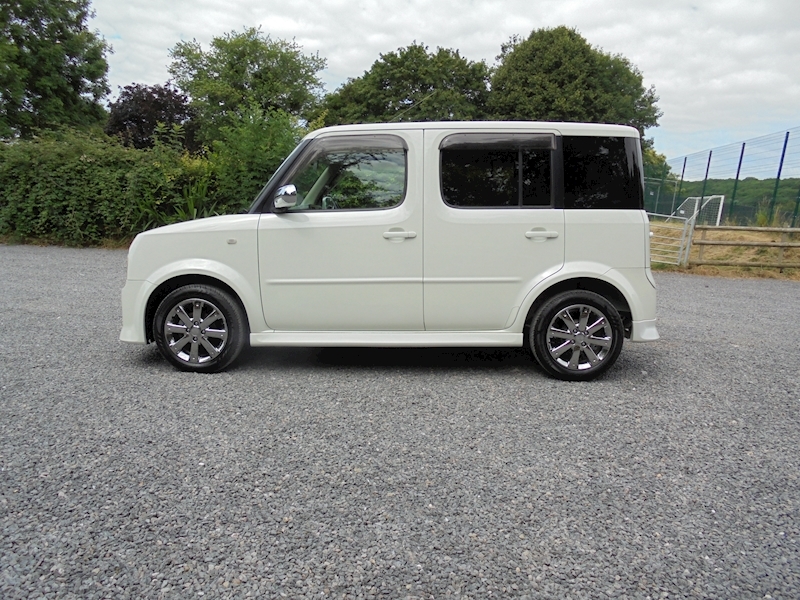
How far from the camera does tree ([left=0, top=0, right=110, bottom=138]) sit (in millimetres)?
28297

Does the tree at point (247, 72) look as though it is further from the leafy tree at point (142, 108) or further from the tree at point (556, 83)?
the tree at point (556, 83)

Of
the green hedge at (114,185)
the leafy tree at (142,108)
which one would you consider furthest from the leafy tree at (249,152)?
the leafy tree at (142,108)

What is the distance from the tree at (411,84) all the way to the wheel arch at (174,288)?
3903cm

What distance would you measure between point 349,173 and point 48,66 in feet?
114

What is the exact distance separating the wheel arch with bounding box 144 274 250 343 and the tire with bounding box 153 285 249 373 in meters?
0.04

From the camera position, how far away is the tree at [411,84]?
4256cm

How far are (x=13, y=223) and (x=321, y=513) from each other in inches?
546

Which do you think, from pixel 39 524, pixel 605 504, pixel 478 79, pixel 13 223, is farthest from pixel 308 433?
pixel 478 79

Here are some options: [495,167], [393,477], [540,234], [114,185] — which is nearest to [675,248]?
[540,234]

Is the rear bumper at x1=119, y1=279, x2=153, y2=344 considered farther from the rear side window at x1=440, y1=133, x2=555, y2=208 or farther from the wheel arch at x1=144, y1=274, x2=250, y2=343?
the rear side window at x1=440, y1=133, x2=555, y2=208

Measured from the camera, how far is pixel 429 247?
4.33 m

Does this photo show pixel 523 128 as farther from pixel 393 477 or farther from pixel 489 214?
pixel 393 477

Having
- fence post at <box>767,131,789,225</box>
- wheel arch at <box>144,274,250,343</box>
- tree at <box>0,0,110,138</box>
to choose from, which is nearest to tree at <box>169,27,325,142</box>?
tree at <box>0,0,110,138</box>

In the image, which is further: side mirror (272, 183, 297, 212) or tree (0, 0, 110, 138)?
tree (0, 0, 110, 138)
